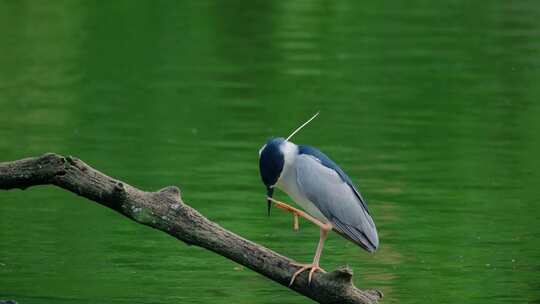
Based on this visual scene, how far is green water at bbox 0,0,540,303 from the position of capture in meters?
10.8

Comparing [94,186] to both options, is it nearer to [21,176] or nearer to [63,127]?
[21,176]

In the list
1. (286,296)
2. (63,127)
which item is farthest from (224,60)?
(286,296)

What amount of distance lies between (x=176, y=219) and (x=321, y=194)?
0.77 m

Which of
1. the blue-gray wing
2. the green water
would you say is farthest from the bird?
the green water

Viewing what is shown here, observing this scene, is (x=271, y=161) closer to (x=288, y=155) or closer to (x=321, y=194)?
(x=288, y=155)

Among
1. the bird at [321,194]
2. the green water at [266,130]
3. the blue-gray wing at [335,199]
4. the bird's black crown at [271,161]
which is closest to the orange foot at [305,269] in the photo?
the bird at [321,194]

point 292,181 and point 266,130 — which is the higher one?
point 292,181

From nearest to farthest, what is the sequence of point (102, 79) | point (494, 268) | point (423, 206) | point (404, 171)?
point (494, 268), point (423, 206), point (404, 171), point (102, 79)

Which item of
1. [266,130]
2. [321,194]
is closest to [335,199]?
[321,194]

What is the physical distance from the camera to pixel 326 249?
37.8 feet

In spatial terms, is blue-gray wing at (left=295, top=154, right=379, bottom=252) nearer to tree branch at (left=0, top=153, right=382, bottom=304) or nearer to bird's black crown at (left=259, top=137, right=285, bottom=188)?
bird's black crown at (left=259, top=137, right=285, bottom=188)

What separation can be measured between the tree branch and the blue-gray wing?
318 mm

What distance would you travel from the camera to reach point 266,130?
15.7 meters

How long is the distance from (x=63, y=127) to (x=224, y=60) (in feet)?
16.7
